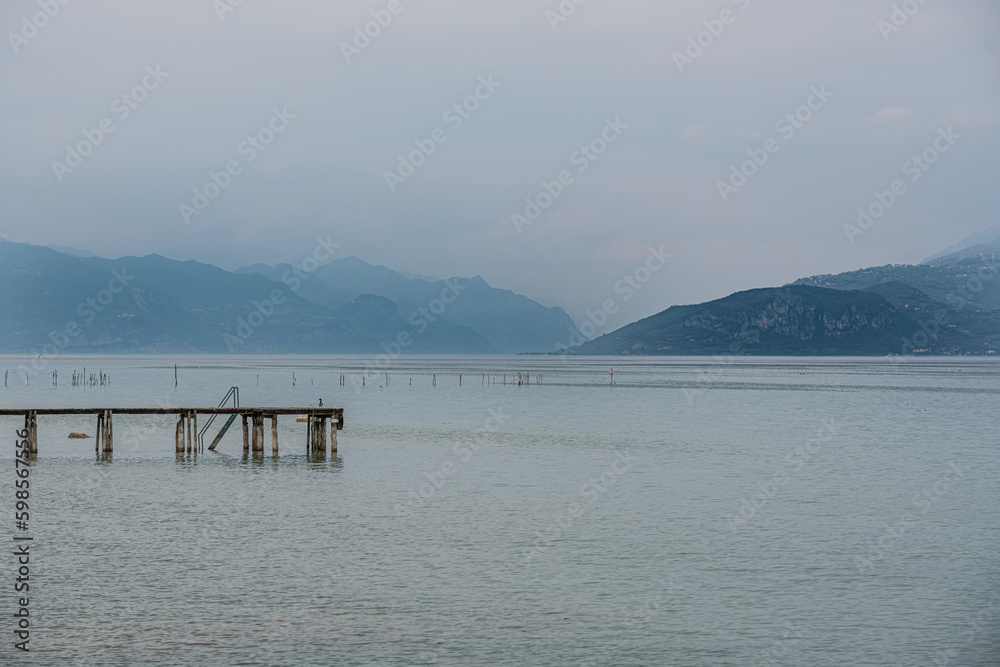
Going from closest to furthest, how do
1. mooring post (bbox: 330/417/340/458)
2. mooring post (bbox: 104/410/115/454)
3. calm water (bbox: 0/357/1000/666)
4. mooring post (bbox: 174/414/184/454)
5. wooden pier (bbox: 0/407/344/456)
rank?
calm water (bbox: 0/357/1000/666) < wooden pier (bbox: 0/407/344/456) < mooring post (bbox: 330/417/340/458) < mooring post (bbox: 104/410/115/454) < mooring post (bbox: 174/414/184/454)

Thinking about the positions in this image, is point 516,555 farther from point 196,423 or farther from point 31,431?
point 31,431

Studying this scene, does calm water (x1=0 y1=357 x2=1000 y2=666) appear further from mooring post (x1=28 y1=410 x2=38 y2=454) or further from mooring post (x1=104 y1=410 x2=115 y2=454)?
mooring post (x1=104 y1=410 x2=115 y2=454)

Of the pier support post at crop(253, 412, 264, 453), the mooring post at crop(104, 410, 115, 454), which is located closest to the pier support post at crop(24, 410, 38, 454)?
the mooring post at crop(104, 410, 115, 454)

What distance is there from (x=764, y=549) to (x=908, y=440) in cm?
4448

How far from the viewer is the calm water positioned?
71.4ft

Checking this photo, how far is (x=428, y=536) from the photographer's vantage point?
3334 centimetres

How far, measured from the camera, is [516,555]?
30422 mm

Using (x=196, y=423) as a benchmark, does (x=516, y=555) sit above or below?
below

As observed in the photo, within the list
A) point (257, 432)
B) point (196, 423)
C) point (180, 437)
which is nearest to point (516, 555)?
point (257, 432)

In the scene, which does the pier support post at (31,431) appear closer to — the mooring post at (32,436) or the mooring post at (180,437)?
the mooring post at (32,436)

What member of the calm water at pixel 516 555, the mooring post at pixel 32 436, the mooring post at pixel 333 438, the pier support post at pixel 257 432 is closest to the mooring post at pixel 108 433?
the calm water at pixel 516 555

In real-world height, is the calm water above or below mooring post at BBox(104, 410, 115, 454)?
below

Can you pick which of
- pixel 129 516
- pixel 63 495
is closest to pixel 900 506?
pixel 129 516

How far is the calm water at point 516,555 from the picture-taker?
21.8 metres
